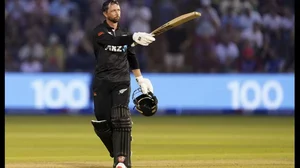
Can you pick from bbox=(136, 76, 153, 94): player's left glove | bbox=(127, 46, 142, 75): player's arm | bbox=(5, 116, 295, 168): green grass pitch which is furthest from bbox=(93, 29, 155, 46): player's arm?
bbox=(5, 116, 295, 168): green grass pitch

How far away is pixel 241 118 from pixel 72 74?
15.0 ft

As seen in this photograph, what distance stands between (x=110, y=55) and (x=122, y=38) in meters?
0.35

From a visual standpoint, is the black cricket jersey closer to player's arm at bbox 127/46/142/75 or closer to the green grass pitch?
player's arm at bbox 127/46/142/75

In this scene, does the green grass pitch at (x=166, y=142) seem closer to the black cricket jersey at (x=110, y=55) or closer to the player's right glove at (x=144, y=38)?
the black cricket jersey at (x=110, y=55)

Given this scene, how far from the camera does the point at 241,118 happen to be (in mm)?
20766

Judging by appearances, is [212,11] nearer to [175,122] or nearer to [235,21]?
[235,21]

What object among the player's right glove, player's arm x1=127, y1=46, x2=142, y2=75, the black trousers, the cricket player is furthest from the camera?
player's arm x1=127, y1=46, x2=142, y2=75

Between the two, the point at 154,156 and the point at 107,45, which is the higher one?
the point at 107,45

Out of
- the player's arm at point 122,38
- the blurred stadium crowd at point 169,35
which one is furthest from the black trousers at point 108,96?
the blurred stadium crowd at point 169,35

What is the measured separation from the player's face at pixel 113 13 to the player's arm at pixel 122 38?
0.58 feet

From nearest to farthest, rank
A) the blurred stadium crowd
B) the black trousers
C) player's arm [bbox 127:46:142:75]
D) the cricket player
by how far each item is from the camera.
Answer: the cricket player
the black trousers
player's arm [bbox 127:46:142:75]
the blurred stadium crowd

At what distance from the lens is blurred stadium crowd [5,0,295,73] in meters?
22.7

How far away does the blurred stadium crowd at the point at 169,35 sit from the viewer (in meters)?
22.7
